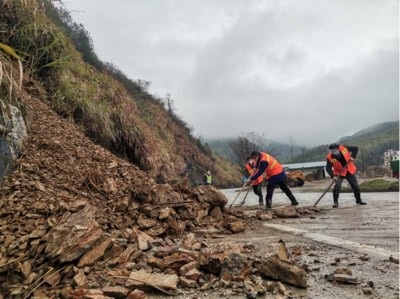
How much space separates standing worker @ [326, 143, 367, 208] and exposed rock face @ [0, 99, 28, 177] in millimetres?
7012

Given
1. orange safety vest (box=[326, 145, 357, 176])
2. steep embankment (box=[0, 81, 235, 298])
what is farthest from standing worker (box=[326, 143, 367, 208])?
steep embankment (box=[0, 81, 235, 298])

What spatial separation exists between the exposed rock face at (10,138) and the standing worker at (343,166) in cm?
701

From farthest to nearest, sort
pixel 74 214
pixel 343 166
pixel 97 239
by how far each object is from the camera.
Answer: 1. pixel 343 166
2. pixel 74 214
3. pixel 97 239

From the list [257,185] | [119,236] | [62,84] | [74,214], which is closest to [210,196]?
[119,236]

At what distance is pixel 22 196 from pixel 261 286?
2.23m

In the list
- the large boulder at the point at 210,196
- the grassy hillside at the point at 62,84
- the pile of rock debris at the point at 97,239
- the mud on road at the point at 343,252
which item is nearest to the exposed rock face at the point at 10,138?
the pile of rock debris at the point at 97,239

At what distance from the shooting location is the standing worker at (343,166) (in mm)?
8031

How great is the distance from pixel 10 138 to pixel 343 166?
24.8 feet

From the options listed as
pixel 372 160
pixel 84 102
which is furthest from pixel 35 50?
pixel 372 160

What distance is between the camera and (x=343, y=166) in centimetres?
826

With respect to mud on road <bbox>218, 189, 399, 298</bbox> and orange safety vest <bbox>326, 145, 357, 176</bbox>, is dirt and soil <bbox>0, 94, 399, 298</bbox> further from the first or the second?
orange safety vest <bbox>326, 145, 357, 176</bbox>

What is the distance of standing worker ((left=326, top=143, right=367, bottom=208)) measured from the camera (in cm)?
803

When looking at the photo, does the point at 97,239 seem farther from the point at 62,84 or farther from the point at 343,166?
the point at 343,166

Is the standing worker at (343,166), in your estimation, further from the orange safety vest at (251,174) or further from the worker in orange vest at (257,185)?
the orange safety vest at (251,174)
